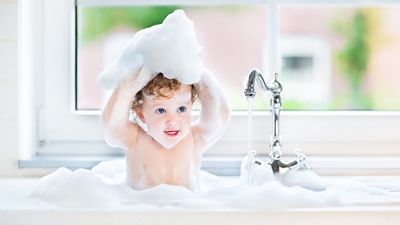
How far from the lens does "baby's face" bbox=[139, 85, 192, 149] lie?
127 cm

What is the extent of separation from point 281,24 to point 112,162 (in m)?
0.54

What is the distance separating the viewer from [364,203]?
1.18 metres

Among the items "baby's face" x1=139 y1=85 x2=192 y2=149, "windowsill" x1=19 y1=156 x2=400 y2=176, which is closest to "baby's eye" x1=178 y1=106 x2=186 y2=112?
"baby's face" x1=139 y1=85 x2=192 y2=149

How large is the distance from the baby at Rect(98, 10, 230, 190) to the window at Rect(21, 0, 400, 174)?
0.30m

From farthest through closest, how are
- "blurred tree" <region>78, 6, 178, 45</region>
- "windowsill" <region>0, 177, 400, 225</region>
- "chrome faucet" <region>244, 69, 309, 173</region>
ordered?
"blurred tree" <region>78, 6, 178, 45</region> → "chrome faucet" <region>244, 69, 309, 173</region> → "windowsill" <region>0, 177, 400, 225</region>

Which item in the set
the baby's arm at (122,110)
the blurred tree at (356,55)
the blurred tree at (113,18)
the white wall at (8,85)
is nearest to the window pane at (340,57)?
the blurred tree at (356,55)

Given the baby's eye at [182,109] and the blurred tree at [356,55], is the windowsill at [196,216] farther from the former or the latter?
the blurred tree at [356,55]

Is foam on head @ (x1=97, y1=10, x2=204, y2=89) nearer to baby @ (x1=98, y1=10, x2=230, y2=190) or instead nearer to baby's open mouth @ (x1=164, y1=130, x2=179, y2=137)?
baby @ (x1=98, y1=10, x2=230, y2=190)

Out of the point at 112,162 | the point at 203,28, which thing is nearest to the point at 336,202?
the point at 112,162

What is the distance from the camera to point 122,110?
49.3 inches

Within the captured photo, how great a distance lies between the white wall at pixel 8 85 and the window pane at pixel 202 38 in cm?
19

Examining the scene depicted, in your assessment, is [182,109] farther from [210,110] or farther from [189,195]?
[189,195]

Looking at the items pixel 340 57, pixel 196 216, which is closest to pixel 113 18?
pixel 340 57

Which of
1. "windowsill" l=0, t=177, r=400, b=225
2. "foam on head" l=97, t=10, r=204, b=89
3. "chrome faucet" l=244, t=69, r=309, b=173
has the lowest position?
"windowsill" l=0, t=177, r=400, b=225
